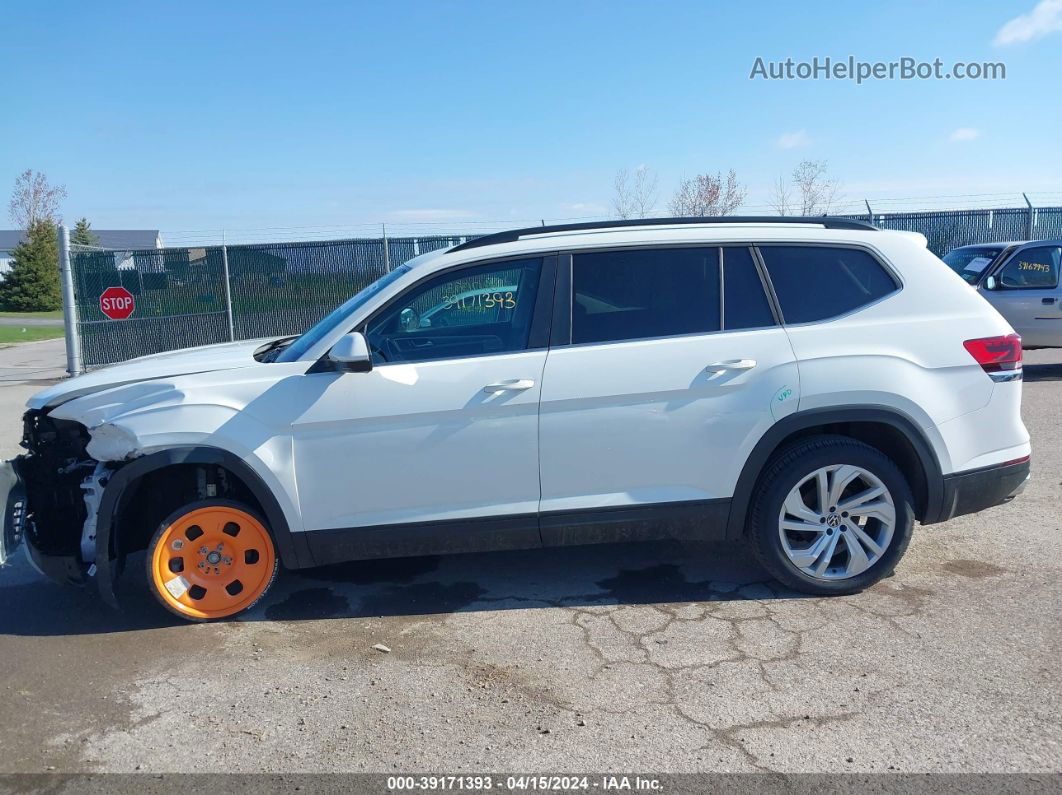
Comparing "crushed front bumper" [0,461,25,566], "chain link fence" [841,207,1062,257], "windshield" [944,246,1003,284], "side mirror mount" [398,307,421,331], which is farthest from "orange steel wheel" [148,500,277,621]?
"chain link fence" [841,207,1062,257]

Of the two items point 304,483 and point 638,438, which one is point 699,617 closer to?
point 638,438

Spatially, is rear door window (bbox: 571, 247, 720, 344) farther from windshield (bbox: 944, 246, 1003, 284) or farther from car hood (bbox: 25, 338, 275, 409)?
windshield (bbox: 944, 246, 1003, 284)

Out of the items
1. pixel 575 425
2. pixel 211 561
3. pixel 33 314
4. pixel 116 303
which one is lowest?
pixel 211 561

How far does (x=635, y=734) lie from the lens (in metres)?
3.28

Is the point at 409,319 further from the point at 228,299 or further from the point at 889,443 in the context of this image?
the point at 228,299

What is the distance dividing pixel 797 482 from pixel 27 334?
1170 inches

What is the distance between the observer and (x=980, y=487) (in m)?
4.48

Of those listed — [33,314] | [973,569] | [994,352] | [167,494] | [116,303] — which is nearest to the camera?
[994,352]

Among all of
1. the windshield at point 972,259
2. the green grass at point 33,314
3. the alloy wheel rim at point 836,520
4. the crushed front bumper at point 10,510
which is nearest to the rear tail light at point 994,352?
the alloy wheel rim at point 836,520

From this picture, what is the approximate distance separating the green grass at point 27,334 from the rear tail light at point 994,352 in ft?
85.5

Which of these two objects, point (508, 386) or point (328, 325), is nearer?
point (508, 386)

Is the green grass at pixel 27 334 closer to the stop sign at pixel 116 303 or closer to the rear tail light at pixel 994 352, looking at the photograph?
the stop sign at pixel 116 303

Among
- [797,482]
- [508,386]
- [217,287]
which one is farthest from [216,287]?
[797,482]

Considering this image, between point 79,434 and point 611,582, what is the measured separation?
2.90 meters
